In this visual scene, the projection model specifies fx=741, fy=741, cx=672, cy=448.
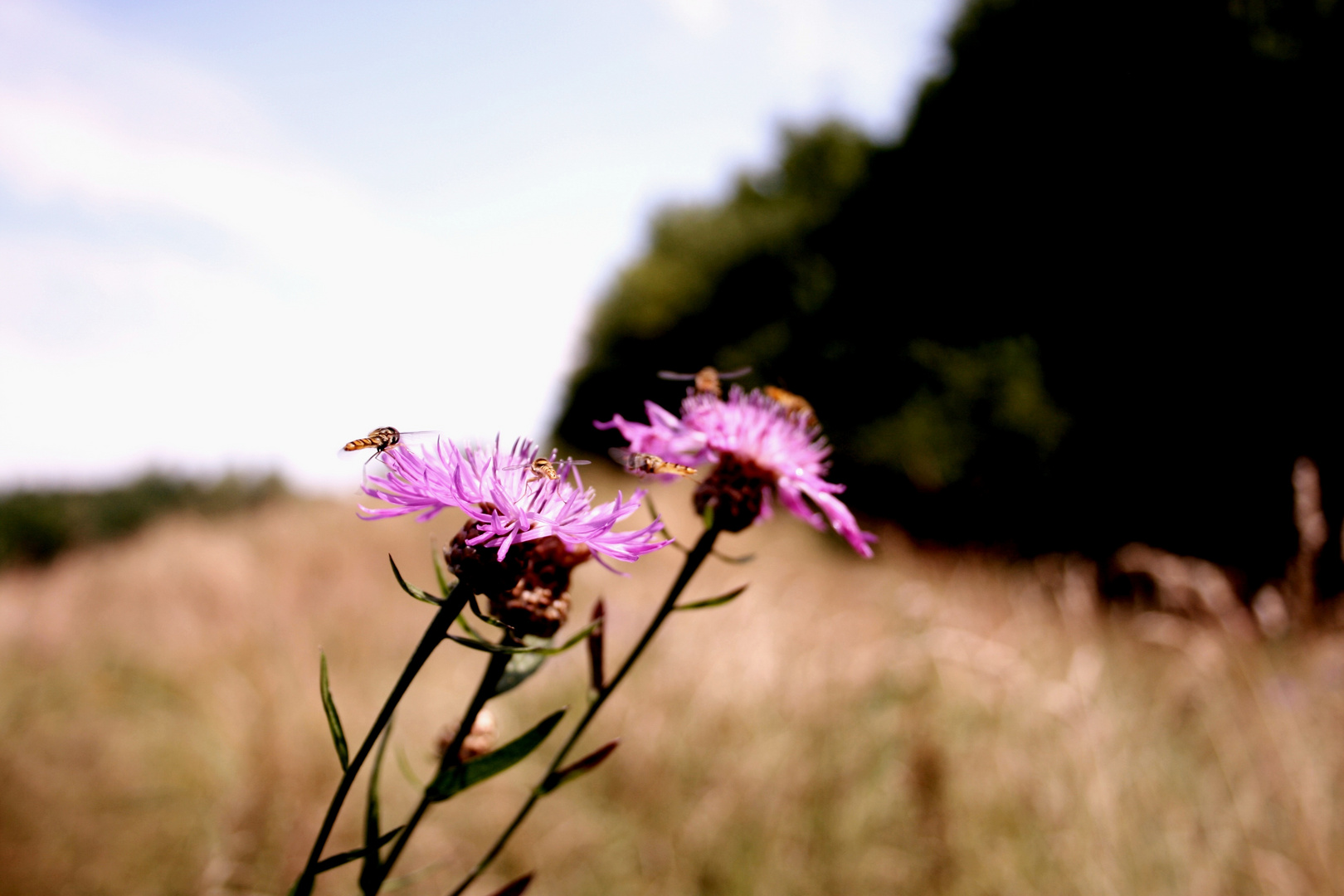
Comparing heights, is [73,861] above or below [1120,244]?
above

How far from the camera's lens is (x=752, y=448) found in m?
1.08

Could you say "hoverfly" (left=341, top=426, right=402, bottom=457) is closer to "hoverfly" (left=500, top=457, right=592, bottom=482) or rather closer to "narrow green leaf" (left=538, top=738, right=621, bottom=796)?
"hoverfly" (left=500, top=457, right=592, bottom=482)

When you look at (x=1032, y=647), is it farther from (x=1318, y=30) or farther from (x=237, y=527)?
(x=237, y=527)

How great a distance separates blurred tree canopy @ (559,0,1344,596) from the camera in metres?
6.39

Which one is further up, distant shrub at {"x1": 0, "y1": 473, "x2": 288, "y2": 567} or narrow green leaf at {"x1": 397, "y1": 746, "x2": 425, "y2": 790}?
narrow green leaf at {"x1": 397, "y1": 746, "x2": 425, "y2": 790}

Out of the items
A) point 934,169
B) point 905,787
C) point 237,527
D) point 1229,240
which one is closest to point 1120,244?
point 1229,240

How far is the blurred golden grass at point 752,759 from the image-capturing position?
9.79ft

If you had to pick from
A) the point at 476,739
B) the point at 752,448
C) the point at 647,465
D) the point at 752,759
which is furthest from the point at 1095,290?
the point at 476,739

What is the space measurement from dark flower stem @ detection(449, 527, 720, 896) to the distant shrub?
1455cm

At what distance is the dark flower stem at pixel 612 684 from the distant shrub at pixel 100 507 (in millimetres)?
14549

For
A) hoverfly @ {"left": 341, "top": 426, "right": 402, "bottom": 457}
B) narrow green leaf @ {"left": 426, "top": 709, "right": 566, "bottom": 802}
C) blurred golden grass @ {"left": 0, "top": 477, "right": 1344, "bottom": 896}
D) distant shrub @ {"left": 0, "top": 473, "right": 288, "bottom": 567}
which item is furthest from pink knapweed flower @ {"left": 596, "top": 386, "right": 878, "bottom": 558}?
distant shrub @ {"left": 0, "top": 473, "right": 288, "bottom": 567}

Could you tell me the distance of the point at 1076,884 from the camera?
9.09ft

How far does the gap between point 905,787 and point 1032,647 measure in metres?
2.14

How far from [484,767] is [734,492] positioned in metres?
0.47
